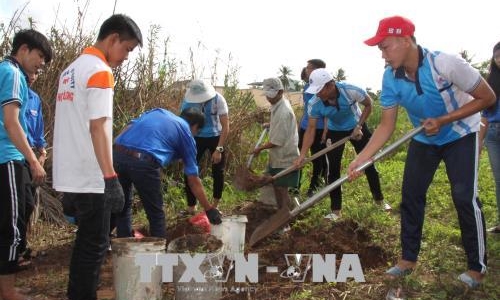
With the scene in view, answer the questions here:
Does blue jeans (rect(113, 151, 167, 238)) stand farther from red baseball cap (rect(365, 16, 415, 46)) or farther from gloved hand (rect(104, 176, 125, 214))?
red baseball cap (rect(365, 16, 415, 46))

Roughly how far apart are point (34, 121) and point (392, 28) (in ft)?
9.05

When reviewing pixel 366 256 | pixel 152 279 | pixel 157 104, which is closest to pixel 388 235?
pixel 366 256

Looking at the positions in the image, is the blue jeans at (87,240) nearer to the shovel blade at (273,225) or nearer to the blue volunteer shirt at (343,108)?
the shovel blade at (273,225)

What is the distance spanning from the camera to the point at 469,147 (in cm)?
307

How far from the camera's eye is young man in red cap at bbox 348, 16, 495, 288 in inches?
117

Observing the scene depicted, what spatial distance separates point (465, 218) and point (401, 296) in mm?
633

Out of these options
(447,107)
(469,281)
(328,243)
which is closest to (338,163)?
(328,243)

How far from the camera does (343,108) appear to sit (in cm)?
508

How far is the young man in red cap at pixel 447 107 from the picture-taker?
2.96 m

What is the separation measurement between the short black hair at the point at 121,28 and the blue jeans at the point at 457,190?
6.48ft

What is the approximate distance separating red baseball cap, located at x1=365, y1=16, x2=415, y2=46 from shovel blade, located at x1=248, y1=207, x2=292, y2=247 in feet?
5.20

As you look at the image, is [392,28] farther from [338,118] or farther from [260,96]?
[260,96]

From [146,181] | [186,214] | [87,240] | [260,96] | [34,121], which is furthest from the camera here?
[260,96]

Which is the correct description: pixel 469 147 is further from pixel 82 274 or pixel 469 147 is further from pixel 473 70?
pixel 82 274
